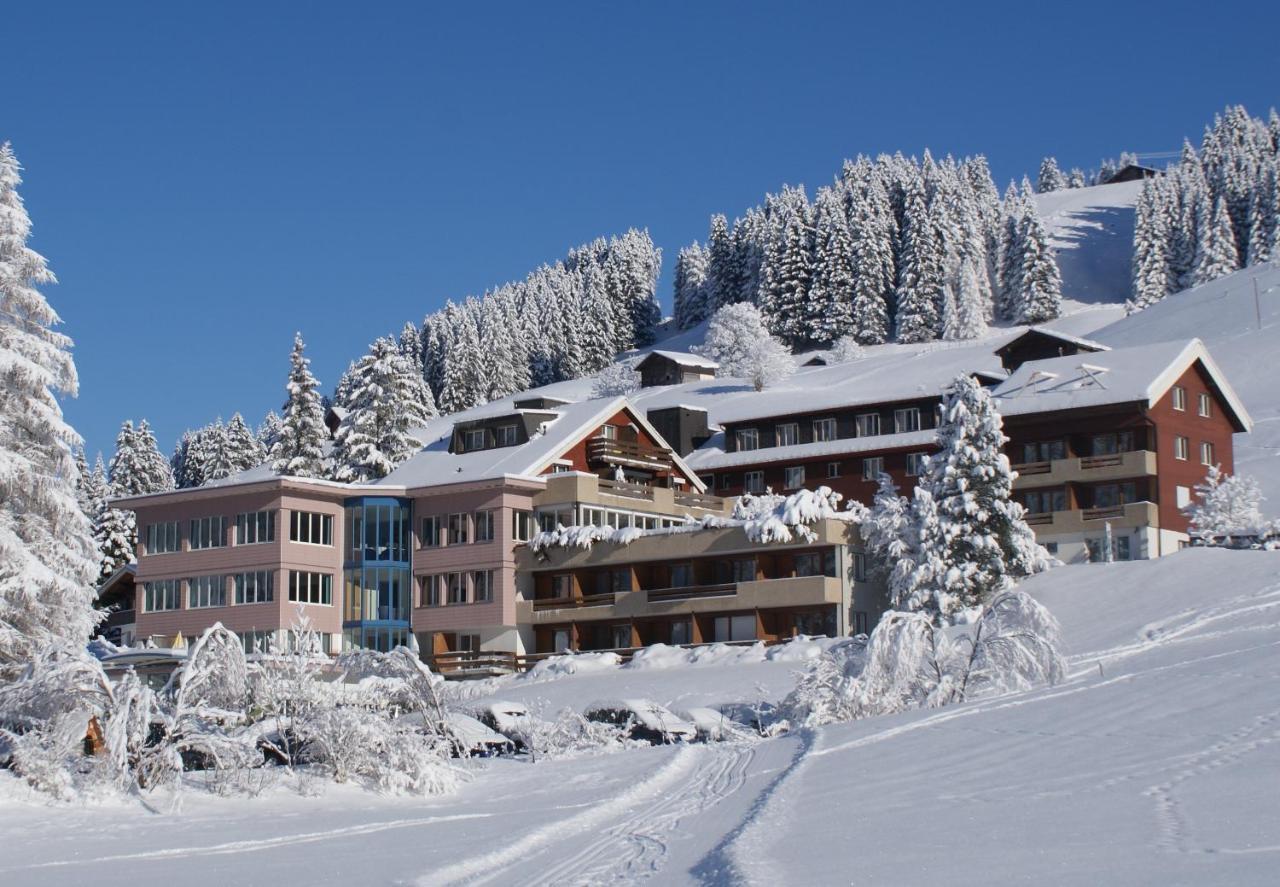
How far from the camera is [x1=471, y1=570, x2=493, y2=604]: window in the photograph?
6272 cm

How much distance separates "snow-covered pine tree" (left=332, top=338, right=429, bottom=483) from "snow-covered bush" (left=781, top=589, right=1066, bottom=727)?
148ft

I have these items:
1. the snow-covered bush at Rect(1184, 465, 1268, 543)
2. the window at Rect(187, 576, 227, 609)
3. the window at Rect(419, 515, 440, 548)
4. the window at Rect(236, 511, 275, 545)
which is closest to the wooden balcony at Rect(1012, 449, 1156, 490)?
the snow-covered bush at Rect(1184, 465, 1268, 543)

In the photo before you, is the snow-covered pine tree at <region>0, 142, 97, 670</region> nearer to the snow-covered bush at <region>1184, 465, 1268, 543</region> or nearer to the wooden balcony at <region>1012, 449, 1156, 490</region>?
the snow-covered bush at <region>1184, 465, 1268, 543</region>

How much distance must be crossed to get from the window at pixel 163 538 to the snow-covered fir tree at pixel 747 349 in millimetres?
51473

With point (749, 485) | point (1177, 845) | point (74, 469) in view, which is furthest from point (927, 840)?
point (749, 485)

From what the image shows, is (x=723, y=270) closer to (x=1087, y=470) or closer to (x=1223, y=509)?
(x=1087, y=470)

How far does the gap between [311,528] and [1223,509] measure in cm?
3498

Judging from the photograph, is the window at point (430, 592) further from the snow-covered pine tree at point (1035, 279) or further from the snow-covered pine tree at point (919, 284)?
the snow-covered pine tree at point (1035, 279)

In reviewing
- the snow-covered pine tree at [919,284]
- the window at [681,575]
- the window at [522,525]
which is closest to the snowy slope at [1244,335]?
the snow-covered pine tree at [919,284]

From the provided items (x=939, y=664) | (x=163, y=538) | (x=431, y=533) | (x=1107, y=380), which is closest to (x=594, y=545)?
(x=431, y=533)

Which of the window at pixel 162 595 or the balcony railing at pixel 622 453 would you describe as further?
the balcony railing at pixel 622 453

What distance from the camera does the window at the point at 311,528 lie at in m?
61.2

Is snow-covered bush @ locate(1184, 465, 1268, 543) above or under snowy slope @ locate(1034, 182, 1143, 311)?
under

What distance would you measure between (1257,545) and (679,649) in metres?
19.9
